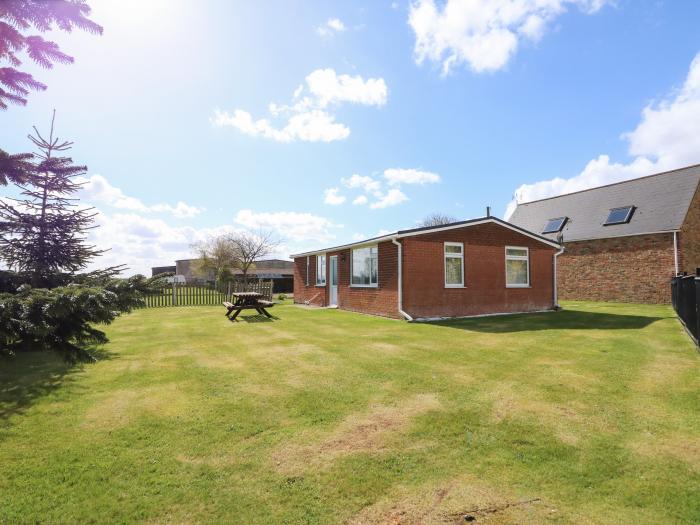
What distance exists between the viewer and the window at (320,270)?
1989cm

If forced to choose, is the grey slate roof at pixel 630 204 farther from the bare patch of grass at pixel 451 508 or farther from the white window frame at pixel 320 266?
the bare patch of grass at pixel 451 508

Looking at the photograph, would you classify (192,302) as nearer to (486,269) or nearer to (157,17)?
(486,269)

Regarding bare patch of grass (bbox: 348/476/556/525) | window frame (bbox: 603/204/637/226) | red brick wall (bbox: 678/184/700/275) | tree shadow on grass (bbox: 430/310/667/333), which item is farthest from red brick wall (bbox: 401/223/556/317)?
bare patch of grass (bbox: 348/476/556/525)

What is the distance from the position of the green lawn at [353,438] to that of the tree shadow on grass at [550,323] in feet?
12.3

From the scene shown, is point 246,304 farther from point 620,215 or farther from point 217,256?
point 217,256

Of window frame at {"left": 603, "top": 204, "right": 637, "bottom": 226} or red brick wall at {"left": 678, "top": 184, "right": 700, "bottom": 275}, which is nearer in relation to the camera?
red brick wall at {"left": 678, "top": 184, "right": 700, "bottom": 275}

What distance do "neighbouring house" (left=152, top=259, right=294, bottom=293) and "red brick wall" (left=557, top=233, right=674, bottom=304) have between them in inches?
861

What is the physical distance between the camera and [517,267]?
15898 millimetres

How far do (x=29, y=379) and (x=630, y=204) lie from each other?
26.9 meters

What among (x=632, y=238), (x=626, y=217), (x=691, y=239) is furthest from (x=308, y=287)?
(x=691, y=239)

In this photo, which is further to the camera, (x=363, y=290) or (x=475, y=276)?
(x=363, y=290)

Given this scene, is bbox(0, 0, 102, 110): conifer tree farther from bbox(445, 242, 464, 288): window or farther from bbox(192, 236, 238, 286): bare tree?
bbox(192, 236, 238, 286): bare tree

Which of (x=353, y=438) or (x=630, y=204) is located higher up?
(x=630, y=204)

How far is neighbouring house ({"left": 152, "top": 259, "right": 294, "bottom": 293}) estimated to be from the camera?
39.2 m
